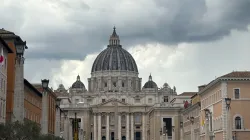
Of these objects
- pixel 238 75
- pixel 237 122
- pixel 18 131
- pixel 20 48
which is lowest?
pixel 18 131

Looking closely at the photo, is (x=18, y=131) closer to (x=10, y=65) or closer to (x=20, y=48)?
(x=20, y=48)

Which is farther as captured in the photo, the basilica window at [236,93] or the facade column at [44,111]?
the basilica window at [236,93]

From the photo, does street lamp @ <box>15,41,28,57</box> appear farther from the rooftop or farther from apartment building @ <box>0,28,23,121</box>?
the rooftop

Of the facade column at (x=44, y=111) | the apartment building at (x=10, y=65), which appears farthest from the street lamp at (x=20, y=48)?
the apartment building at (x=10, y=65)

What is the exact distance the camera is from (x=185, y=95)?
190250mm

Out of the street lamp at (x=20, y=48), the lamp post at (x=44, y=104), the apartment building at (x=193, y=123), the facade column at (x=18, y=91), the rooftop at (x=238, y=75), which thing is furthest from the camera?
the apartment building at (x=193, y=123)

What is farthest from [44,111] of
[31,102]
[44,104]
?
[31,102]

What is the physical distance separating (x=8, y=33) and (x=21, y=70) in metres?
28.6

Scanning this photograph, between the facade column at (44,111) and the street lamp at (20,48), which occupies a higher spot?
the street lamp at (20,48)

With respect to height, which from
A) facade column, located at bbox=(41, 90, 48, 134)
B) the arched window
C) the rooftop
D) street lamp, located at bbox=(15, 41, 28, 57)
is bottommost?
facade column, located at bbox=(41, 90, 48, 134)

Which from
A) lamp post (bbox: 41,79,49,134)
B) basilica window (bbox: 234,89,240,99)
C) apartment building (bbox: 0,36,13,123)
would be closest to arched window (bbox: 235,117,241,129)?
basilica window (bbox: 234,89,240,99)

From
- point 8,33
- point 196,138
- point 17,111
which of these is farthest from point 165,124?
point 17,111

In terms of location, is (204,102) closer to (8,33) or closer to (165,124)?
(8,33)

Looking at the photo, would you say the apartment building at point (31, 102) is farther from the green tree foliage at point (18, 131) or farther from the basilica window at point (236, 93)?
the green tree foliage at point (18, 131)
